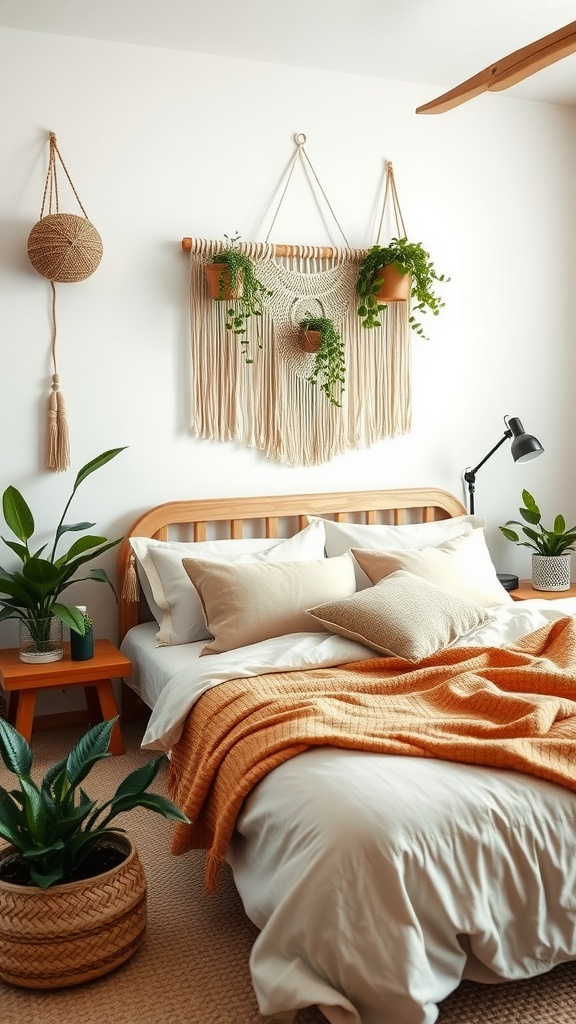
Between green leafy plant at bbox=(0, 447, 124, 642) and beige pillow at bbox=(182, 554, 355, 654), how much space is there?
368mm

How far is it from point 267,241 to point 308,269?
20 centimetres

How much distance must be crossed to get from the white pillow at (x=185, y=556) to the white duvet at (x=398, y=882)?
3.94 ft

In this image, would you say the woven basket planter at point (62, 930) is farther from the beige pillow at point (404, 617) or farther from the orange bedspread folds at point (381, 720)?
the beige pillow at point (404, 617)

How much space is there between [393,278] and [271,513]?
103 cm

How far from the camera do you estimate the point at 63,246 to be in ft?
10.3

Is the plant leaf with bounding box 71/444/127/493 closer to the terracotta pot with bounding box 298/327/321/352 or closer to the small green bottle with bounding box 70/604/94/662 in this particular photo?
the small green bottle with bounding box 70/604/94/662

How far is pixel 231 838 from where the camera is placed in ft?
7.00

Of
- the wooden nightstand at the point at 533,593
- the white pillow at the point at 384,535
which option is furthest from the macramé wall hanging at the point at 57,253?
the wooden nightstand at the point at 533,593

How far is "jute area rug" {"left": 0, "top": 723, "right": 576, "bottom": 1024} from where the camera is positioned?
1.85 meters

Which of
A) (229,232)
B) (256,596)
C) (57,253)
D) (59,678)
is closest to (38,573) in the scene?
(59,678)

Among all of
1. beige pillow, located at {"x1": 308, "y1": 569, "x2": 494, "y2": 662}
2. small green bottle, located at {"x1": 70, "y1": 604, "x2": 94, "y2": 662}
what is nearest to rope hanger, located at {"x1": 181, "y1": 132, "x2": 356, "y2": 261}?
beige pillow, located at {"x1": 308, "y1": 569, "x2": 494, "y2": 662}

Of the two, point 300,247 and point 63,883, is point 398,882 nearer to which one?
point 63,883

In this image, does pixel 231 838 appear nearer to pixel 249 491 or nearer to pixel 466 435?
pixel 249 491

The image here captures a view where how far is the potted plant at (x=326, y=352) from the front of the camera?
11.9 feet
